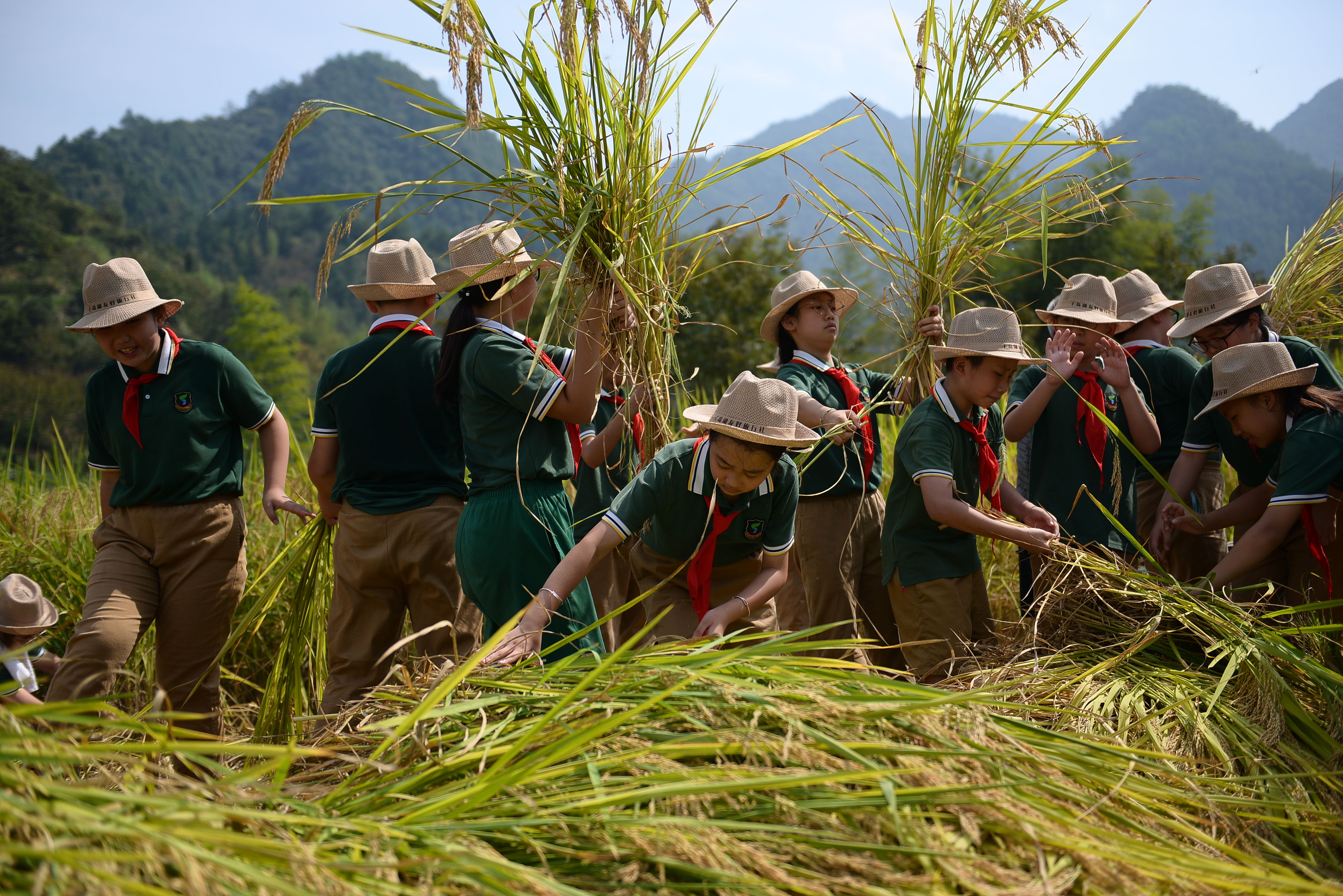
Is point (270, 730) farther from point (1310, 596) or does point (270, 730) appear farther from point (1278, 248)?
point (1278, 248)

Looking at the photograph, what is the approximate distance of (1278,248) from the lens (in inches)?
3356

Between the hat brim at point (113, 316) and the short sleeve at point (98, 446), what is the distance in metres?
0.31

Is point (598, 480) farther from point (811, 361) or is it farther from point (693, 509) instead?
point (693, 509)

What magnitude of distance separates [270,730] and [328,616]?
1.50ft

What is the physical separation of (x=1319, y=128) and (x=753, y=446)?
153 m

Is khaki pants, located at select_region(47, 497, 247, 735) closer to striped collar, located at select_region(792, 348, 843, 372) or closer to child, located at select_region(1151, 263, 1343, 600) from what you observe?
striped collar, located at select_region(792, 348, 843, 372)

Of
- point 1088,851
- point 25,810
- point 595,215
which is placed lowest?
point 1088,851

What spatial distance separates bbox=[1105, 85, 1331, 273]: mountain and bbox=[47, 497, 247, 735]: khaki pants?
275 ft

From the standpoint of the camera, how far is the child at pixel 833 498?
380 centimetres

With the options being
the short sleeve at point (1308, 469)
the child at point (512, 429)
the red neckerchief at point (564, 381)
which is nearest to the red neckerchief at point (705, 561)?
the child at point (512, 429)

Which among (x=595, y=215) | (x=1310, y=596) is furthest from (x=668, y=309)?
(x=1310, y=596)

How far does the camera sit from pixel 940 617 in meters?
3.13

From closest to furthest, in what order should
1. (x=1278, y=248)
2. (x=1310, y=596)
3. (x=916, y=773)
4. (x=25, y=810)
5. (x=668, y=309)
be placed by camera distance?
1. (x=25, y=810)
2. (x=916, y=773)
3. (x=668, y=309)
4. (x=1310, y=596)
5. (x=1278, y=248)

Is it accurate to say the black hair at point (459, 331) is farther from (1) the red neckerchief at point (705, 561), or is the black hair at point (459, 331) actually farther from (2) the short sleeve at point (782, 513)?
(2) the short sleeve at point (782, 513)
